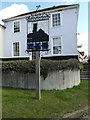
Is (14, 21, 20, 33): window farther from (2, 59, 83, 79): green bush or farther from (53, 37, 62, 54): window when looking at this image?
(2, 59, 83, 79): green bush

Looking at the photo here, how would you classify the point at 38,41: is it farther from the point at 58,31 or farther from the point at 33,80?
the point at 58,31

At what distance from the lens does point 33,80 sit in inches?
209

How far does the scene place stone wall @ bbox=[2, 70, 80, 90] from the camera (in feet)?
17.6

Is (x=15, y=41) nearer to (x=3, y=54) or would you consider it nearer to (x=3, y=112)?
(x=3, y=54)

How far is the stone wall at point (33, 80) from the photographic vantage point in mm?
5359

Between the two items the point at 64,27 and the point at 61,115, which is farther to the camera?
the point at 64,27

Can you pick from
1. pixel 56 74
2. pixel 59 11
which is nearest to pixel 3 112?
pixel 56 74

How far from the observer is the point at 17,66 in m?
5.54

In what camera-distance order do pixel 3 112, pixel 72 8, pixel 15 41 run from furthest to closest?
pixel 15 41, pixel 72 8, pixel 3 112

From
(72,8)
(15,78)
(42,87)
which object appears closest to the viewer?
(42,87)

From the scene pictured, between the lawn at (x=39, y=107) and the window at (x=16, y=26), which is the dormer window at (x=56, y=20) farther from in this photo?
the lawn at (x=39, y=107)

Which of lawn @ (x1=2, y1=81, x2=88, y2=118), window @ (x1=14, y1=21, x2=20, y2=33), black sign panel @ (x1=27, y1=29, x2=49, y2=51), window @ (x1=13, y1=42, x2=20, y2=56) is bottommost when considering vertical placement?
lawn @ (x1=2, y1=81, x2=88, y2=118)

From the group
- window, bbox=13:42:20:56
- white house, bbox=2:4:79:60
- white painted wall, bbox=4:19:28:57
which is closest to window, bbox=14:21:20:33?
white house, bbox=2:4:79:60

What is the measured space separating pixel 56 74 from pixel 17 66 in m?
2.09
